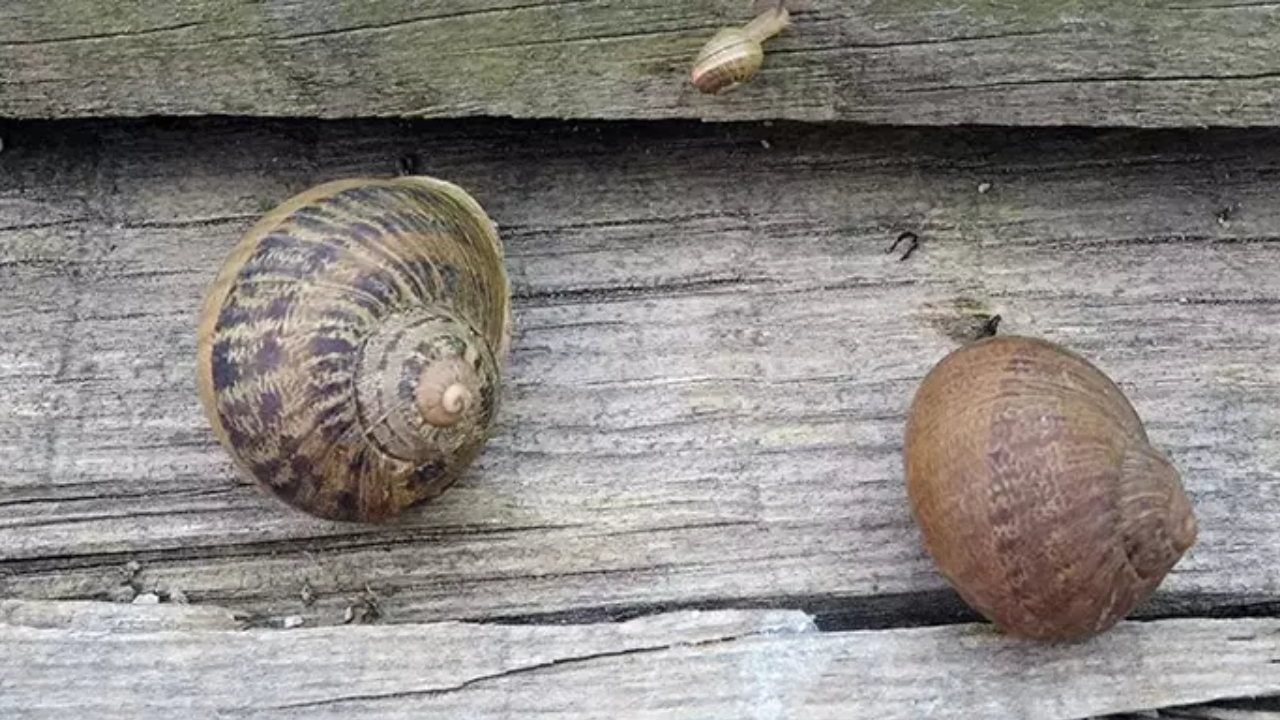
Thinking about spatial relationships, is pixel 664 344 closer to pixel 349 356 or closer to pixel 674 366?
pixel 674 366

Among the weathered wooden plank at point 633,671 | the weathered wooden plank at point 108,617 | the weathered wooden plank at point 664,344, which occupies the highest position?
the weathered wooden plank at point 664,344

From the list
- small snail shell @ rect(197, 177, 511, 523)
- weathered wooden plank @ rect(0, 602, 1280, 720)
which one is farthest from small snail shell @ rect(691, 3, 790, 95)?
weathered wooden plank @ rect(0, 602, 1280, 720)

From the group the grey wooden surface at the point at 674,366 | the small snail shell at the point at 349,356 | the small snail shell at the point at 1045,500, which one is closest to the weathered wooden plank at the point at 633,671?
the grey wooden surface at the point at 674,366

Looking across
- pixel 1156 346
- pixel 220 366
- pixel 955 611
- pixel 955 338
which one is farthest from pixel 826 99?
pixel 220 366

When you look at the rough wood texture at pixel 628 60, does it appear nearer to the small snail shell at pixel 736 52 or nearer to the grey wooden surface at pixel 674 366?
the small snail shell at pixel 736 52

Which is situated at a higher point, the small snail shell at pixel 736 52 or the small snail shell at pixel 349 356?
the small snail shell at pixel 736 52

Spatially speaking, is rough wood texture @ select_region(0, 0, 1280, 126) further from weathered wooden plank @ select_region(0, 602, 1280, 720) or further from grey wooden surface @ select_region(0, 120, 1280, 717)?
weathered wooden plank @ select_region(0, 602, 1280, 720)

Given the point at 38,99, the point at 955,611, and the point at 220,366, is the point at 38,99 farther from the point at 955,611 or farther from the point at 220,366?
the point at 955,611
